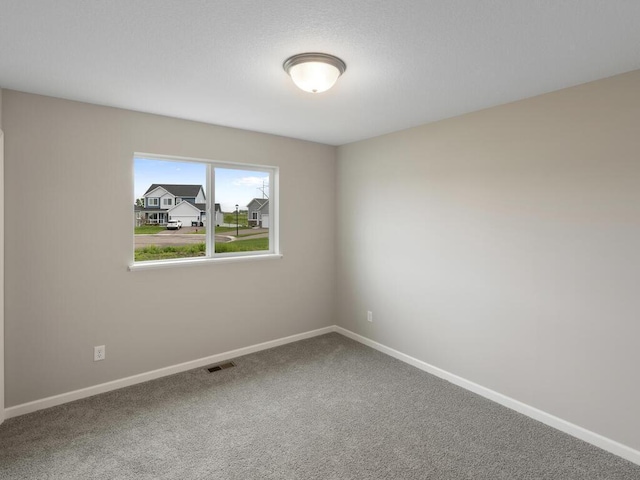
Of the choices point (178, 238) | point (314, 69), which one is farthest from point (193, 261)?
point (314, 69)

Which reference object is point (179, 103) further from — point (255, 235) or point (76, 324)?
point (76, 324)

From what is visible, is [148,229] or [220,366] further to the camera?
[220,366]

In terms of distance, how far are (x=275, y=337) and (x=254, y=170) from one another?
6.20ft

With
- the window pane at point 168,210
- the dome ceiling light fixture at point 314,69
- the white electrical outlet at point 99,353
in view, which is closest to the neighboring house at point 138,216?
the window pane at point 168,210

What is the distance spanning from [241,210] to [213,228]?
0.39 meters

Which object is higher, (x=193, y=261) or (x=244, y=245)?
(x=244, y=245)

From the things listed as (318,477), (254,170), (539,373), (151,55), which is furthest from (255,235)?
(539,373)

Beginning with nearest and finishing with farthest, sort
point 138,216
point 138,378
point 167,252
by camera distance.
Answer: point 138,378 → point 138,216 → point 167,252

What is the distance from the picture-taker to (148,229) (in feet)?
10.8

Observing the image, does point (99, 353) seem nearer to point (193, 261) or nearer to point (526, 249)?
point (193, 261)

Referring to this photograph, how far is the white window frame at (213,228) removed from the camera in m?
3.21

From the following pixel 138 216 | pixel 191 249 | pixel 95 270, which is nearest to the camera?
pixel 95 270

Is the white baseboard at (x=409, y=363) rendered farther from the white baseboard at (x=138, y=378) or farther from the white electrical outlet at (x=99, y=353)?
the white electrical outlet at (x=99, y=353)

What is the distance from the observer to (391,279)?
378 cm
